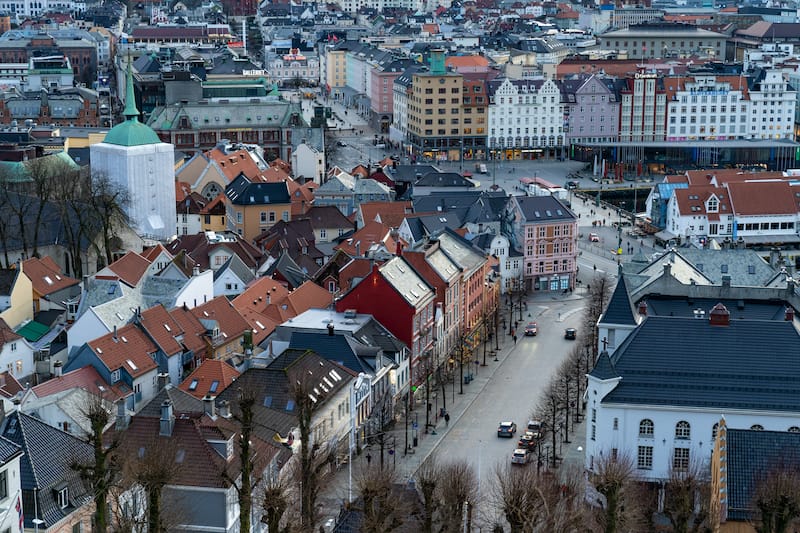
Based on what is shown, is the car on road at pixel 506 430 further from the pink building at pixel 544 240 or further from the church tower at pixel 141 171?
the church tower at pixel 141 171

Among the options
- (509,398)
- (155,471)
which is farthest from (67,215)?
(155,471)

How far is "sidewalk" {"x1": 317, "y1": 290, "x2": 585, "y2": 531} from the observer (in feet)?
202

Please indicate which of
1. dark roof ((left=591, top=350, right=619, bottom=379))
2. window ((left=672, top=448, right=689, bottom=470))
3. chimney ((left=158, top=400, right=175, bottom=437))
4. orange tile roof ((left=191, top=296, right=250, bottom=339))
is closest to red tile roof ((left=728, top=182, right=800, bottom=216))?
orange tile roof ((left=191, top=296, right=250, bottom=339))

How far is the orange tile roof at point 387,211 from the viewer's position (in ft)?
370

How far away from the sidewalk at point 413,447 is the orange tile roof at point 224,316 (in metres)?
11.4

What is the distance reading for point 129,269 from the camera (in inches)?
3541

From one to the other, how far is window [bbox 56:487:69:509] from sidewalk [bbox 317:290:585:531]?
32.3 feet

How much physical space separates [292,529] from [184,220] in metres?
72.3

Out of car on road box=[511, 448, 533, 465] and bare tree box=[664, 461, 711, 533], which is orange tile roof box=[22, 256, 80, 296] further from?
bare tree box=[664, 461, 711, 533]

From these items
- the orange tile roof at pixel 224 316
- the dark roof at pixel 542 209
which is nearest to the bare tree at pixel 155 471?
the orange tile roof at pixel 224 316

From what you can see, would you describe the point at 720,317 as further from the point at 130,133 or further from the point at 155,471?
the point at 130,133

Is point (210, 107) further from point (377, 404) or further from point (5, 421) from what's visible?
point (5, 421)

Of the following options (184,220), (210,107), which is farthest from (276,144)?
(184,220)

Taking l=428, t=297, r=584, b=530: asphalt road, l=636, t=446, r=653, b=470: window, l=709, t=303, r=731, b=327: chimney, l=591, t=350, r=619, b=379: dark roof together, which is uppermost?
l=709, t=303, r=731, b=327: chimney
